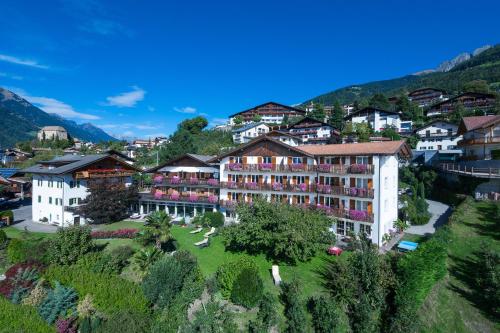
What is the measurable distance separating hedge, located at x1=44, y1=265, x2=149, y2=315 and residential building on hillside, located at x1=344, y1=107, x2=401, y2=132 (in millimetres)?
76804

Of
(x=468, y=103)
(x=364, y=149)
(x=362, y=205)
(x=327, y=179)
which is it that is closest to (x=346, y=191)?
(x=362, y=205)

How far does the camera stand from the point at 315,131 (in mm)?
78625

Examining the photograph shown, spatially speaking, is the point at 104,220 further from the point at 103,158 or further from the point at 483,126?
the point at 483,126

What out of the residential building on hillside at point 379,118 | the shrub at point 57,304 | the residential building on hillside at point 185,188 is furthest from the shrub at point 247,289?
the residential building on hillside at point 379,118

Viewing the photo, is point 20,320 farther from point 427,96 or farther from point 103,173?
point 427,96

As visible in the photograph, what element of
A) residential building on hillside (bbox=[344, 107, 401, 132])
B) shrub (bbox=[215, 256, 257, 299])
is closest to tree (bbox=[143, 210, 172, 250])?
shrub (bbox=[215, 256, 257, 299])

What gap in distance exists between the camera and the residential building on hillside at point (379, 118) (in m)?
80.1

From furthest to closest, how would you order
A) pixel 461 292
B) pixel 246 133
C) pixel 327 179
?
pixel 246 133
pixel 327 179
pixel 461 292

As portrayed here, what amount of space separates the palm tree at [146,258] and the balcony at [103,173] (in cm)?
2096

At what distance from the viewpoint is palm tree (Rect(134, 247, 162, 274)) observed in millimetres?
24812

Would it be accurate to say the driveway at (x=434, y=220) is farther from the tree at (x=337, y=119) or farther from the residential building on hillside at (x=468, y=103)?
the residential building on hillside at (x=468, y=103)

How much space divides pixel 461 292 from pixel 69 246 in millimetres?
32524

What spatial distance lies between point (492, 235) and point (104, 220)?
4501 centimetres

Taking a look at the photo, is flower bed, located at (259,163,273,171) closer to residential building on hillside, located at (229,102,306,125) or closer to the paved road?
the paved road
